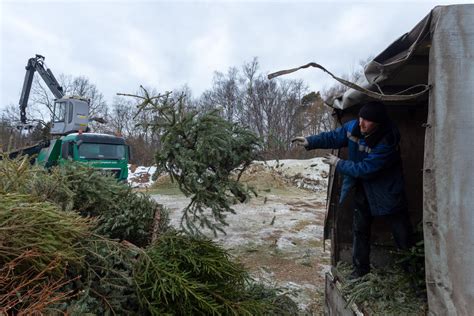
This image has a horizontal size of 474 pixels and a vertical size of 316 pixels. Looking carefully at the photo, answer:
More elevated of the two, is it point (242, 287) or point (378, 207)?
point (378, 207)

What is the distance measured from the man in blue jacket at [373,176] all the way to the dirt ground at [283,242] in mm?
951

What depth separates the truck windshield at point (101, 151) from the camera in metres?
10.2

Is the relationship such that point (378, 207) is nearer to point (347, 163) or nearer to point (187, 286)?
point (347, 163)

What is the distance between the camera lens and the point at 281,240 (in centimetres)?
725

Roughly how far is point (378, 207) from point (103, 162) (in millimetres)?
9362

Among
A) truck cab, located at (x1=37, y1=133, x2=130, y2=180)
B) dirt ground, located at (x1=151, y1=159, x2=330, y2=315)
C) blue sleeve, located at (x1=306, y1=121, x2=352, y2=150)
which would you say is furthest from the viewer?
truck cab, located at (x1=37, y1=133, x2=130, y2=180)

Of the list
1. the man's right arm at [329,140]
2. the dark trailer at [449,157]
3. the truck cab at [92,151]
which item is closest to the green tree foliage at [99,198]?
the man's right arm at [329,140]

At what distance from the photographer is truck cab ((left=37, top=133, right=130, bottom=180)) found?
10008 mm

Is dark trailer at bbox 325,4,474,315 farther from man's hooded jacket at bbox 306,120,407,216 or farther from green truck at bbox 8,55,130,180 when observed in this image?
green truck at bbox 8,55,130,180

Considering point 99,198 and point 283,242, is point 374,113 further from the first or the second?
point 283,242

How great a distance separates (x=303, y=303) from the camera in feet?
14.4

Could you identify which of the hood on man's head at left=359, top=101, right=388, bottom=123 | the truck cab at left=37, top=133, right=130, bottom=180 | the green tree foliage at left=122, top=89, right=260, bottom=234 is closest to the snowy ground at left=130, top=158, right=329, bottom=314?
the green tree foliage at left=122, top=89, right=260, bottom=234

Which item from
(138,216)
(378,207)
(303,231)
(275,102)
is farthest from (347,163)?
→ (275,102)

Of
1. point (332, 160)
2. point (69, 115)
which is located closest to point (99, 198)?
point (332, 160)
